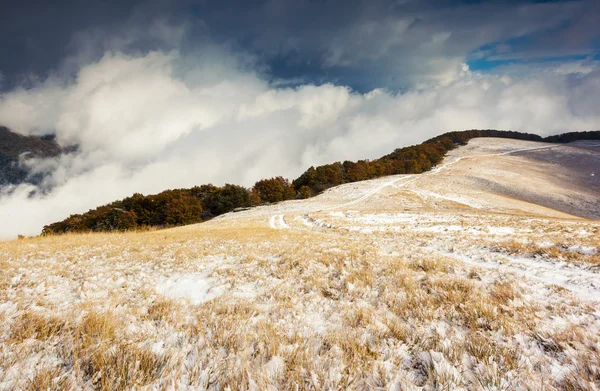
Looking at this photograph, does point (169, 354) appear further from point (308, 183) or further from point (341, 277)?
point (308, 183)

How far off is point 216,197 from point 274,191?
18.4 m

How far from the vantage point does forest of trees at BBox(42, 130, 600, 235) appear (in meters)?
59.4

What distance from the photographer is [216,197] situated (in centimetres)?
7525

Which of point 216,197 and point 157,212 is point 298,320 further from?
point 216,197

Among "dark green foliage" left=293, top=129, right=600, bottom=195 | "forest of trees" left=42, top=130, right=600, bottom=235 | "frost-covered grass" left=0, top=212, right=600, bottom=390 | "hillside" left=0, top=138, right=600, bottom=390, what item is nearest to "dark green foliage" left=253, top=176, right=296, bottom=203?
"forest of trees" left=42, top=130, right=600, bottom=235

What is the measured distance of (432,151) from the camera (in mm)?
101750

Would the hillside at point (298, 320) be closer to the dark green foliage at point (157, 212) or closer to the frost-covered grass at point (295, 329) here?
the frost-covered grass at point (295, 329)

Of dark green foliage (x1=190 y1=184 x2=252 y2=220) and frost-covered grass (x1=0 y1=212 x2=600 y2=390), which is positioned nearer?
frost-covered grass (x1=0 y1=212 x2=600 y2=390)

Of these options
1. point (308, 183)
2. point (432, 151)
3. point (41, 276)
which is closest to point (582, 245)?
point (41, 276)

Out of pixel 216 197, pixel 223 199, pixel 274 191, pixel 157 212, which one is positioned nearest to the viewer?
pixel 157 212

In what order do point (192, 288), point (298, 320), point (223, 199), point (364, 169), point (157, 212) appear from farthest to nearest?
point (364, 169) < point (223, 199) < point (157, 212) < point (192, 288) < point (298, 320)

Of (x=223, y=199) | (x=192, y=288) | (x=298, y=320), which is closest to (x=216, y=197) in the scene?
(x=223, y=199)

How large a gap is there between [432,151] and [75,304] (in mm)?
116606

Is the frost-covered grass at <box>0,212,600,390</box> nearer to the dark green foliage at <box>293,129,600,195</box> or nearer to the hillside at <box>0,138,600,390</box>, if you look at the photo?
the hillside at <box>0,138,600,390</box>
